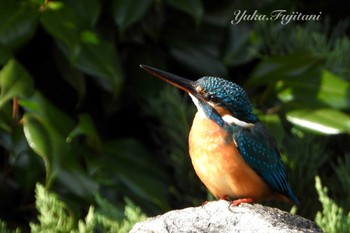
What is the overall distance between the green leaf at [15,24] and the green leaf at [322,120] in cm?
120

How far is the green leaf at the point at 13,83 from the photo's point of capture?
13.7 feet

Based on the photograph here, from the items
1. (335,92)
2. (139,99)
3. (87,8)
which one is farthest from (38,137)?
(335,92)

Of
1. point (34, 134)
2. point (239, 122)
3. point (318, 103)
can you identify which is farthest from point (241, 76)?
point (239, 122)

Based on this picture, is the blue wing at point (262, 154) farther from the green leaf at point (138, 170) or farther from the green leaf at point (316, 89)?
the green leaf at point (316, 89)

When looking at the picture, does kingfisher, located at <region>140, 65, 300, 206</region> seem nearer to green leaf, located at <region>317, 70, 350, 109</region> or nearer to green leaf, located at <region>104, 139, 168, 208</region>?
green leaf, located at <region>104, 139, 168, 208</region>

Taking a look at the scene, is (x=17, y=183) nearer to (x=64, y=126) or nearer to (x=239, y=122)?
(x=64, y=126)

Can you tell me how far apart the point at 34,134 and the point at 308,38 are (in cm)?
154

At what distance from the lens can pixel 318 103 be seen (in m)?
4.81

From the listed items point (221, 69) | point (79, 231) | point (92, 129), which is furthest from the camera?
point (221, 69)

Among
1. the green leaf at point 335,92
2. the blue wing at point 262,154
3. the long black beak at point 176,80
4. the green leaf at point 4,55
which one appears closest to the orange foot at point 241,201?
the blue wing at point 262,154

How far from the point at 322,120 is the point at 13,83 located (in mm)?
1346

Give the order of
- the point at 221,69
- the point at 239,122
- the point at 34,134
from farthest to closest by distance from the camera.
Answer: the point at 221,69 < the point at 34,134 < the point at 239,122

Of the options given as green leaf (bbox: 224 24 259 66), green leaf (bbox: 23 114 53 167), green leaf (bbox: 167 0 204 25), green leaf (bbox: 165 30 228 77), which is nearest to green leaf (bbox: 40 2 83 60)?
green leaf (bbox: 23 114 53 167)

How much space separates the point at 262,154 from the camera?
138 inches
